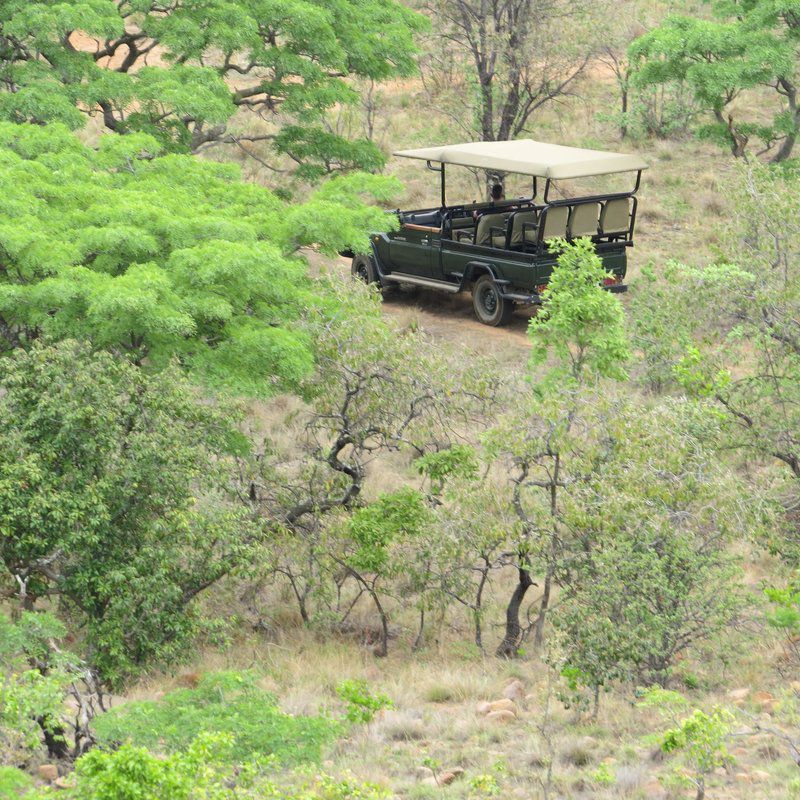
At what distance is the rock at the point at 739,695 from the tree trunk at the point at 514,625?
7.23 ft

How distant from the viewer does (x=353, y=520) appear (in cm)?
1105

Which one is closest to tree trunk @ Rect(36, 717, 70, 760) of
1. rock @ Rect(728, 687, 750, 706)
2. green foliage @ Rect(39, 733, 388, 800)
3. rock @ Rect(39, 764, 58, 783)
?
rock @ Rect(39, 764, 58, 783)

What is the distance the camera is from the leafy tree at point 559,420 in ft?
32.4

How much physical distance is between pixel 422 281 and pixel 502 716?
1173 centimetres

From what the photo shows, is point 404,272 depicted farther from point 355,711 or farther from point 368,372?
point 355,711

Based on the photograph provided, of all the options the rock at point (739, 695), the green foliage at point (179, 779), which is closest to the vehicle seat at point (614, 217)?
the rock at point (739, 695)

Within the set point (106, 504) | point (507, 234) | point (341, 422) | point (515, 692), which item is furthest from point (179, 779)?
point (507, 234)

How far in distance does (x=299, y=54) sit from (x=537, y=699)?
12.9 m

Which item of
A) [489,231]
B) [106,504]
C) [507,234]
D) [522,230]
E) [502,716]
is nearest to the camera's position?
[502,716]

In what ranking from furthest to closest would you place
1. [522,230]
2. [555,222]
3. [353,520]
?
[522,230] → [555,222] → [353,520]

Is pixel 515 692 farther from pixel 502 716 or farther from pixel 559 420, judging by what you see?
pixel 559 420

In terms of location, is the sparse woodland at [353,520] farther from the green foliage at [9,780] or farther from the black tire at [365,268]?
the black tire at [365,268]

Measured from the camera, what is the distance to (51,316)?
1138 cm

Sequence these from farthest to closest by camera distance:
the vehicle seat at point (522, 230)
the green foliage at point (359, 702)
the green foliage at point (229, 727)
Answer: the vehicle seat at point (522, 230)
the green foliage at point (359, 702)
the green foliage at point (229, 727)
